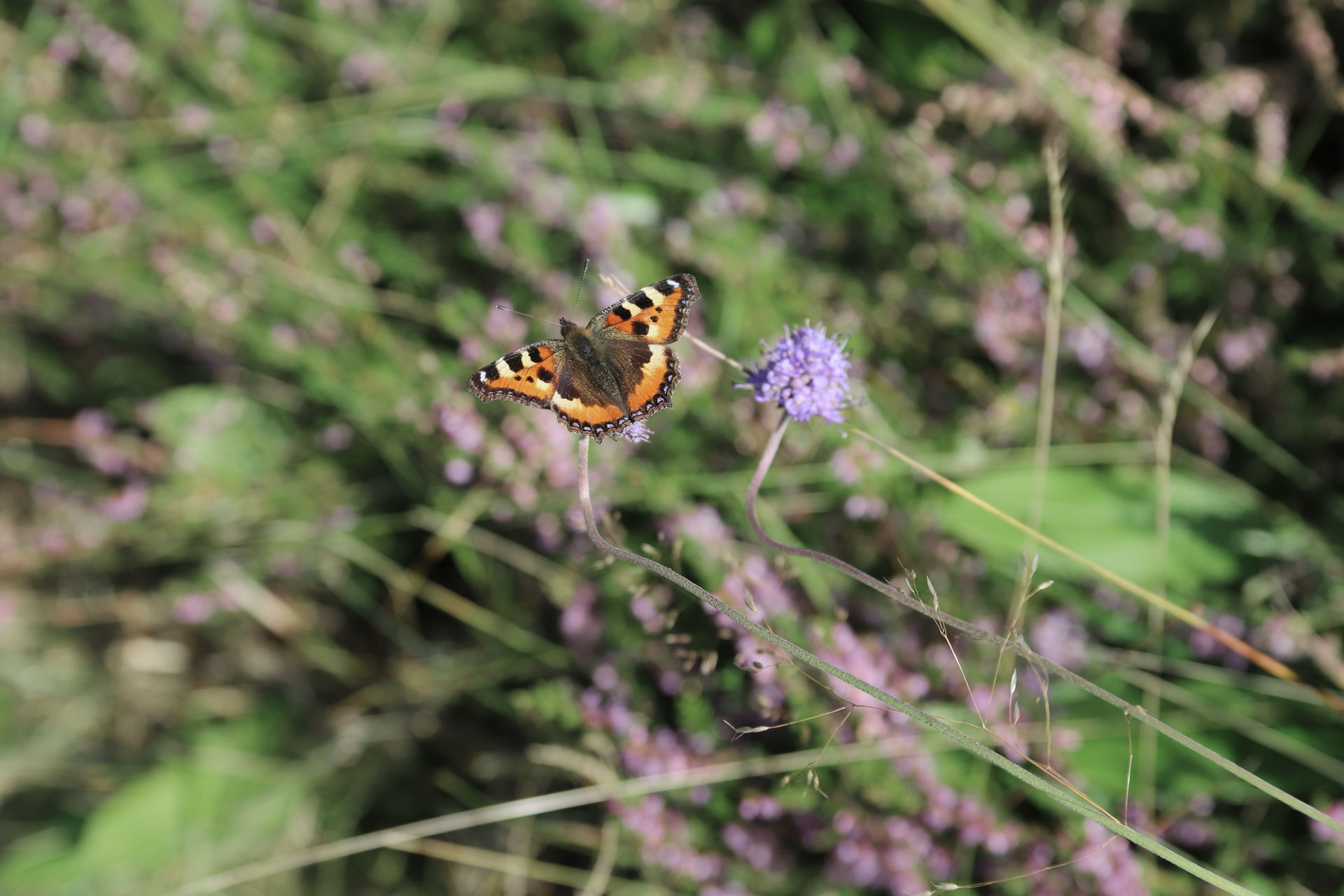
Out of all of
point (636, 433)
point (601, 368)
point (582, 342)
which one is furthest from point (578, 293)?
point (636, 433)

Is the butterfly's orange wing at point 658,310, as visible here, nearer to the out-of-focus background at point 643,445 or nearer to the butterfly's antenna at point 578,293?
the out-of-focus background at point 643,445

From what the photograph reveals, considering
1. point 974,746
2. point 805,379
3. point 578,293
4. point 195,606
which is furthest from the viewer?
point 195,606

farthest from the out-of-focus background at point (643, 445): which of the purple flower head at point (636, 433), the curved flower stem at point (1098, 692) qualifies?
the curved flower stem at point (1098, 692)

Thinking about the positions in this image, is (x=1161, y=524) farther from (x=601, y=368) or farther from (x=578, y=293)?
(x=578, y=293)

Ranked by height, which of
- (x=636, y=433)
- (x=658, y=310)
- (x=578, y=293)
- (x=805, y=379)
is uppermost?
(x=578, y=293)

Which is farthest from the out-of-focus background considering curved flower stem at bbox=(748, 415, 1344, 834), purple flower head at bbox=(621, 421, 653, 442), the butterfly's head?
curved flower stem at bbox=(748, 415, 1344, 834)
